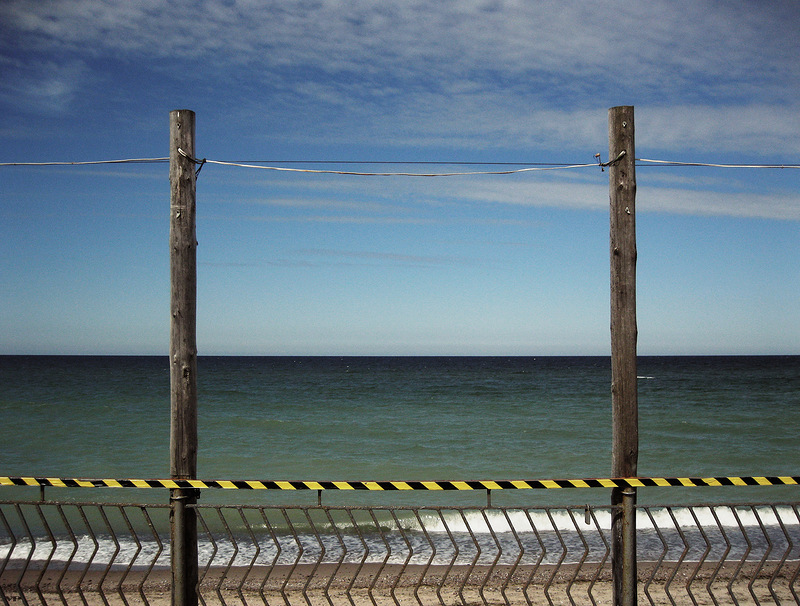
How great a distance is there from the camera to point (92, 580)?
816 centimetres

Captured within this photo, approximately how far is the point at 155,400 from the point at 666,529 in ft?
122

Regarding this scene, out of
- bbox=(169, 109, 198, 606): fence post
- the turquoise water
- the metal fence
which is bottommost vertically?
the turquoise water

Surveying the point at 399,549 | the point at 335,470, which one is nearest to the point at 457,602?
the point at 399,549

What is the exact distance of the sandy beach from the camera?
23.8 ft

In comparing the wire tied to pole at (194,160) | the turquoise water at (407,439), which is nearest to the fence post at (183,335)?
the wire tied to pole at (194,160)

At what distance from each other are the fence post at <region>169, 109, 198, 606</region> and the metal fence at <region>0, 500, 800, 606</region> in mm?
366

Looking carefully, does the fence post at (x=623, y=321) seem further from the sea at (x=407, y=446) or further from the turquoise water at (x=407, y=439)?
the turquoise water at (x=407, y=439)

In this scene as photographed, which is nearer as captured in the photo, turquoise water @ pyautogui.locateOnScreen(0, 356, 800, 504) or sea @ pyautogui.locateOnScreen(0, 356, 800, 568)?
sea @ pyautogui.locateOnScreen(0, 356, 800, 568)

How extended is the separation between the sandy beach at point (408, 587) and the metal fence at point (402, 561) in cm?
3

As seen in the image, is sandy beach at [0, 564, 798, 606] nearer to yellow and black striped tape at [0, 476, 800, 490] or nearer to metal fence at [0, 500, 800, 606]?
metal fence at [0, 500, 800, 606]

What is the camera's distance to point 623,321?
5379 millimetres

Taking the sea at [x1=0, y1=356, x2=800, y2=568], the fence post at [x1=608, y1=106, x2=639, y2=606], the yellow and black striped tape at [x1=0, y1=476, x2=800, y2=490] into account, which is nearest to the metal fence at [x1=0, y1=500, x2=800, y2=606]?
the fence post at [x1=608, y1=106, x2=639, y2=606]

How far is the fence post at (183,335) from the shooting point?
531cm

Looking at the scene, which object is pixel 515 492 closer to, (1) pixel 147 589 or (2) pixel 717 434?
(1) pixel 147 589
